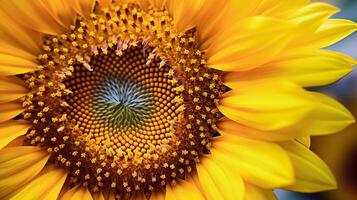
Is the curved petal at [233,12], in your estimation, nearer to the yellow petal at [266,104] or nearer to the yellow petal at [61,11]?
the yellow petal at [266,104]

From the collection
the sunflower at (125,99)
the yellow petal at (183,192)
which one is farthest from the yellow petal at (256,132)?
the yellow petal at (183,192)

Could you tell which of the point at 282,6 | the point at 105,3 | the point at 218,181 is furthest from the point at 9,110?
the point at 282,6

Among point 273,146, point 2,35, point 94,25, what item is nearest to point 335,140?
point 273,146

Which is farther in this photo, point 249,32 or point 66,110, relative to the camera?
point 66,110

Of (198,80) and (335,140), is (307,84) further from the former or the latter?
→ (335,140)

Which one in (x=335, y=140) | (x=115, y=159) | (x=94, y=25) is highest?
(x=94, y=25)

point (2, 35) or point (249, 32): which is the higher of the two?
point (2, 35)

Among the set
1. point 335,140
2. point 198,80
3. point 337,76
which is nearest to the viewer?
point 337,76
